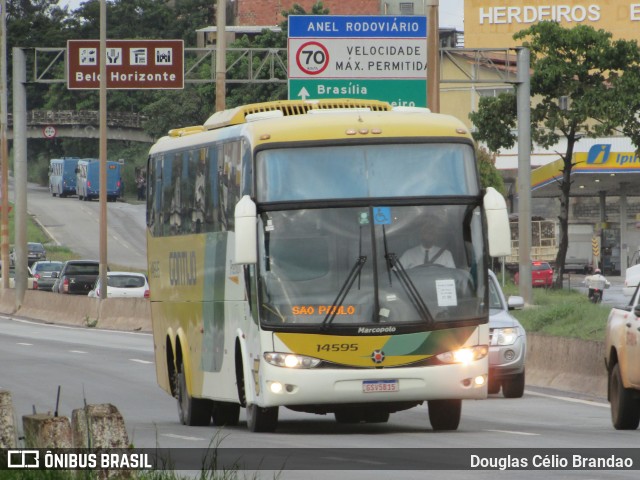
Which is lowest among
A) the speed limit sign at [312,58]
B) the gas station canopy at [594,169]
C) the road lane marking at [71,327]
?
the road lane marking at [71,327]

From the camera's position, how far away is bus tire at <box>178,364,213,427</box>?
19188mm

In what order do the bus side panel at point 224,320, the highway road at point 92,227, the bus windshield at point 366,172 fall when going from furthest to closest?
1. the highway road at point 92,227
2. the bus side panel at point 224,320
3. the bus windshield at point 366,172

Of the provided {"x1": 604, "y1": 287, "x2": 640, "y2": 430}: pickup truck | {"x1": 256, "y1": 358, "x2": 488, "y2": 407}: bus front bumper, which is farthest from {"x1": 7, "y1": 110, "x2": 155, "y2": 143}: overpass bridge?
{"x1": 256, "y1": 358, "x2": 488, "y2": 407}: bus front bumper

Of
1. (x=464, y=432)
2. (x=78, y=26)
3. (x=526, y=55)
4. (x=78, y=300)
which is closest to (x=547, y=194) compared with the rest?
(x=78, y=300)

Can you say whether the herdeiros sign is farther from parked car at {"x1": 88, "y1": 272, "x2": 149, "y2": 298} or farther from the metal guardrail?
the metal guardrail

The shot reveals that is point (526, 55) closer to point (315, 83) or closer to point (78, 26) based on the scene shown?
point (315, 83)

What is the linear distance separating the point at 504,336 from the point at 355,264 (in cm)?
646

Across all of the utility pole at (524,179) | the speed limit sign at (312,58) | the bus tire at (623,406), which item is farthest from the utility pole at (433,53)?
the bus tire at (623,406)

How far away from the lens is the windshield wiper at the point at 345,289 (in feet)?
52.0

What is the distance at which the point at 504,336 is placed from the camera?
2202 cm

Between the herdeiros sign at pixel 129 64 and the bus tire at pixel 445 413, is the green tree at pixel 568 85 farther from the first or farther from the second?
the bus tire at pixel 445 413

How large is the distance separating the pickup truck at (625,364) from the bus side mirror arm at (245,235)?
3.64 meters

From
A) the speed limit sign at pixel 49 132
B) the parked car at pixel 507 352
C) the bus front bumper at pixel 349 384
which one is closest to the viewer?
the bus front bumper at pixel 349 384

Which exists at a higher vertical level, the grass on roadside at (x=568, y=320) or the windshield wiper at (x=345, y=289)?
the windshield wiper at (x=345, y=289)
